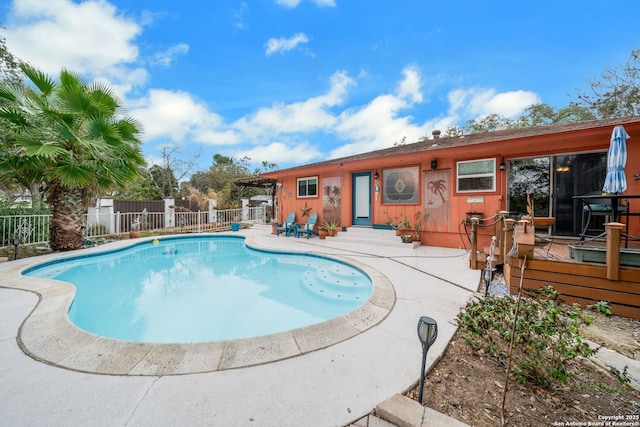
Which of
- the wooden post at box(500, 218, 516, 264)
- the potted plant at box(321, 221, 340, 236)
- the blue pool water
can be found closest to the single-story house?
the potted plant at box(321, 221, 340, 236)

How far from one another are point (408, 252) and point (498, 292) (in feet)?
9.84

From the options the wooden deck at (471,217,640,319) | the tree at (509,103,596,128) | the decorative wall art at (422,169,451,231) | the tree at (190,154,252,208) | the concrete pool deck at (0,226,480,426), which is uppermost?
the tree at (509,103,596,128)

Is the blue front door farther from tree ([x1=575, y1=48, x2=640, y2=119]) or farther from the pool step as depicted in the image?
tree ([x1=575, y1=48, x2=640, y2=119])

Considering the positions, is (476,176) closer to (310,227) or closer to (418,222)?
(418,222)

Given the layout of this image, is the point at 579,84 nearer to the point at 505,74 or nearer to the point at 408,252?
the point at 505,74

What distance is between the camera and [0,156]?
596 cm

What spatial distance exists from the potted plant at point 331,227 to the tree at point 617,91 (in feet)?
57.6

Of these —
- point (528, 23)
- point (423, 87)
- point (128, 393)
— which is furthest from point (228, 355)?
point (423, 87)

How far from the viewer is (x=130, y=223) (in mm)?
11750

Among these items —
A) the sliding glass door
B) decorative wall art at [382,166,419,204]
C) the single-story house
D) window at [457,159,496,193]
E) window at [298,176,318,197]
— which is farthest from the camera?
window at [298,176,318,197]

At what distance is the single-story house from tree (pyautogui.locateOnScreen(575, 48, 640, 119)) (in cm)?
1231

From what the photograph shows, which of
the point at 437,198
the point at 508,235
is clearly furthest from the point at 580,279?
the point at 437,198

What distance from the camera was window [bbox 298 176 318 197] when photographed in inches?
429

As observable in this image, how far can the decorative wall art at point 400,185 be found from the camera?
27.0ft
